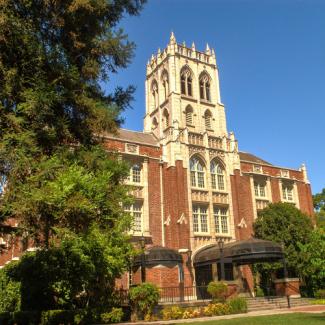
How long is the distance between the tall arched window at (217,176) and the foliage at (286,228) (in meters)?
4.26

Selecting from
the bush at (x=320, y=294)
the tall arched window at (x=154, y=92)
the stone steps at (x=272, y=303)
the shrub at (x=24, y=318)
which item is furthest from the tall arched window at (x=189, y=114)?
the shrub at (x=24, y=318)

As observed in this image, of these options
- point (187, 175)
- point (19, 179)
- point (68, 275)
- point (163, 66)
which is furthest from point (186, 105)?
point (19, 179)

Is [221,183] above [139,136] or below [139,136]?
below

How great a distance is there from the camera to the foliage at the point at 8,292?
21875 millimetres

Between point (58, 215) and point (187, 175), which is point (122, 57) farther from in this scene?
point (187, 175)

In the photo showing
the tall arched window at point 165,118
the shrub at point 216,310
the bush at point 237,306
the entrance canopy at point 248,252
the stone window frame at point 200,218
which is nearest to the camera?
the shrub at point 216,310

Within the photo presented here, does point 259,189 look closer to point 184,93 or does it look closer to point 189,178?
point 189,178

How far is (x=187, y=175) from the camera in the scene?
33656 mm

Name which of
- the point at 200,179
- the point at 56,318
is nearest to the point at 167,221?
the point at 200,179

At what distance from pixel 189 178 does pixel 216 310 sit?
13.9 m

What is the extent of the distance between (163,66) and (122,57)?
26.8 meters

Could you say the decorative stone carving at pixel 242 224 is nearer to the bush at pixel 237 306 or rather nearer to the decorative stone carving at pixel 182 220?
the decorative stone carving at pixel 182 220

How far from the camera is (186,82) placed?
39719 mm

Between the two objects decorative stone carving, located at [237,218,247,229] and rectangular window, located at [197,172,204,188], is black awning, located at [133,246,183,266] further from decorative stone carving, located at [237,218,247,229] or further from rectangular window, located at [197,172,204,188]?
decorative stone carving, located at [237,218,247,229]
